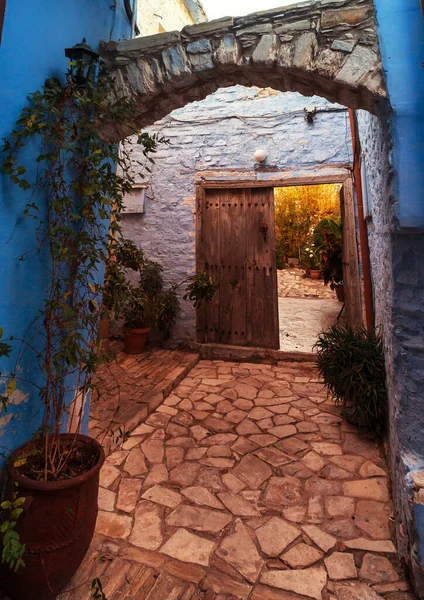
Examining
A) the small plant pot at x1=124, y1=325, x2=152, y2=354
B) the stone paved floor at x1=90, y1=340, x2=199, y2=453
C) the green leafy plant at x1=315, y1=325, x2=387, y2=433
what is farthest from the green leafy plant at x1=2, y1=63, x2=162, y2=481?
the small plant pot at x1=124, y1=325, x2=152, y2=354

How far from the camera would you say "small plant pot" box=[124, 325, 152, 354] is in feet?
15.5

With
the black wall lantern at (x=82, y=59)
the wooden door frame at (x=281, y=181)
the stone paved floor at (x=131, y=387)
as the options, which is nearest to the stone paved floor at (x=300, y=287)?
the wooden door frame at (x=281, y=181)

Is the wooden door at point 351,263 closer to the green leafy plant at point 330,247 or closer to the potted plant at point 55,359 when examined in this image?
the green leafy plant at point 330,247

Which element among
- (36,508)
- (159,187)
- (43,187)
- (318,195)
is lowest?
(36,508)

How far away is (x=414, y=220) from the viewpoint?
1511 mm

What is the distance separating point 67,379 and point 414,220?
6.88ft

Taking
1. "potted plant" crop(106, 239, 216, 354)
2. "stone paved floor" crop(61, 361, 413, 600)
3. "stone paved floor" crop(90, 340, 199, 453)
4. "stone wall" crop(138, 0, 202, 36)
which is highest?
"stone wall" crop(138, 0, 202, 36)

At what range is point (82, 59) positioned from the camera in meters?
1.74

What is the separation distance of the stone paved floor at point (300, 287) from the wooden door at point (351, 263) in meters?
5.02

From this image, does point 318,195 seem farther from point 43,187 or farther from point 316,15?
point 43,187

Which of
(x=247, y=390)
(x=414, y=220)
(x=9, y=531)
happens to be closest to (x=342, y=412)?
(x=247, y=390)

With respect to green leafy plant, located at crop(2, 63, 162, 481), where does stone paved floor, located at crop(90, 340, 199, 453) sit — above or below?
below

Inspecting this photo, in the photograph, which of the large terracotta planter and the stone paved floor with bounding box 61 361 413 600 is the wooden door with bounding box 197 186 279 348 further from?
the large terracotta planter

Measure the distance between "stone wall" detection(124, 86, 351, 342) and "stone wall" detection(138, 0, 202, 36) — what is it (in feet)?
6.07
